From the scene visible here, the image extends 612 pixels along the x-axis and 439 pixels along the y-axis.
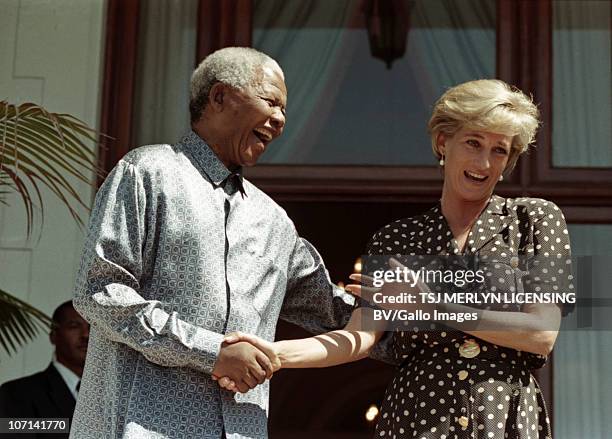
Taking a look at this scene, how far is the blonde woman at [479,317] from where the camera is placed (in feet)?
11.6

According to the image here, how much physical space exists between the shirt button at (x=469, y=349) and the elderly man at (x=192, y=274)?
48 cm

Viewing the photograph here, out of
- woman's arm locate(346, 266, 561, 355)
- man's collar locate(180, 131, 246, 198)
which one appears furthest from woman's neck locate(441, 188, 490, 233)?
man's collar locate(180, 131, 246, 198)

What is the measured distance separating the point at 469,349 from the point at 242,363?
1.96 feet

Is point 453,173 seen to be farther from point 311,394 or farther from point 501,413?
point 311,394

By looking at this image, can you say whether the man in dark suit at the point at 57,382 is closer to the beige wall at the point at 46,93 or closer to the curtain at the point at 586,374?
the beige wall at the point at 46,93

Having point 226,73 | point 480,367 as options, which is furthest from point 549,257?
point 226,73

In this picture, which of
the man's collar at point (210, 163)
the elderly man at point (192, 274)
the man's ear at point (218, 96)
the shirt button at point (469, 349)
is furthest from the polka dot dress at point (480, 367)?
the man's ear at point (218, 96)

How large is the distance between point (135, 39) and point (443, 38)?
110 cm

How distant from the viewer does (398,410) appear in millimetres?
3643

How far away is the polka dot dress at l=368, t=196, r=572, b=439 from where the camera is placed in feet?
11.6

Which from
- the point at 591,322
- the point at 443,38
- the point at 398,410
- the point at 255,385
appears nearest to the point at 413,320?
the point at 398,410

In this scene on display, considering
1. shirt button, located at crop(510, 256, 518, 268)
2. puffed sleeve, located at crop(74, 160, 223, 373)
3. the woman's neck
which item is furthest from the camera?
the woman's neck

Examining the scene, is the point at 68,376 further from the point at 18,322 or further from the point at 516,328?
the point at 516,328

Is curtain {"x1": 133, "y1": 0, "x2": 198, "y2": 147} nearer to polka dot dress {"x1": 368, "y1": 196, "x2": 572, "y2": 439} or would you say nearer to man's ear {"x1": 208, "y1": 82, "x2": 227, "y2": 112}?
man's ear {"x1": 208, "y1": 82, "x2": 227, "y2": 112}
